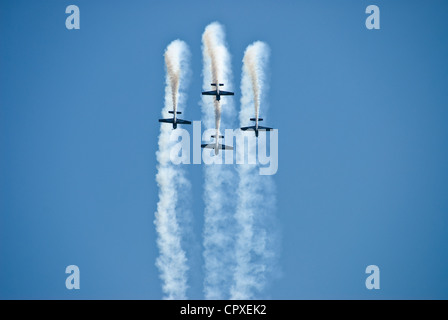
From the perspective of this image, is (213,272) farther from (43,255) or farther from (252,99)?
(43,255)

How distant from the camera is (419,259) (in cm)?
8038

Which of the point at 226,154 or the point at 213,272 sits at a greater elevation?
the point at 226,154

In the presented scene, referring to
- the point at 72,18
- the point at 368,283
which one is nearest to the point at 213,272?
the point at 368,283

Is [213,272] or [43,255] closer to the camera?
[213,272]

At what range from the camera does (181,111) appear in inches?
2069
